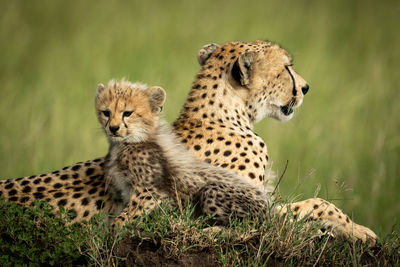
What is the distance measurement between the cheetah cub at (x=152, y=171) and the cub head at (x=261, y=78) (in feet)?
2.06

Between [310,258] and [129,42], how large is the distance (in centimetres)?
671

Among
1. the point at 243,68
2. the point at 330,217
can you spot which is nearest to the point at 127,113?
the point at 243,68

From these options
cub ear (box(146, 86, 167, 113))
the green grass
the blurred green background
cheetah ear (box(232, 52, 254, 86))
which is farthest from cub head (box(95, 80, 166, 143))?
the blurred green background

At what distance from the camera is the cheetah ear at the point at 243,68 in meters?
4.28

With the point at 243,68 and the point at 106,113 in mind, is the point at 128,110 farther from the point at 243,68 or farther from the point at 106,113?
the point at 243,68

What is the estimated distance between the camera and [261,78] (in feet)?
14.5

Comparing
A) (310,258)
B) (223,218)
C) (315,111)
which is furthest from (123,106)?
(315,111)

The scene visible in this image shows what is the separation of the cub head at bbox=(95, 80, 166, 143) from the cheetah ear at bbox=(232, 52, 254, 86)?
0.60 meters

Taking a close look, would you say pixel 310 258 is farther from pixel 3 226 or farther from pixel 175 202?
pixel 3 226

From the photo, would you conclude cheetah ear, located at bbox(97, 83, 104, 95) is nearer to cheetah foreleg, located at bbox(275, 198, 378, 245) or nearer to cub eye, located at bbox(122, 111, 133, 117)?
cub eye, located at bbox(122, 111, 133, 117)

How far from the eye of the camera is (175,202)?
3.68 metres

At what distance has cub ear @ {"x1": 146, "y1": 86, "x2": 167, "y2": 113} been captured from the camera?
397 cm

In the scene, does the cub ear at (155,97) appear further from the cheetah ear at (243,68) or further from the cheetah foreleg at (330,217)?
the cheetah foreleg at (330,217)

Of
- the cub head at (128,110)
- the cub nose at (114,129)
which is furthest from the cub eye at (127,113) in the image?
the cub nose at (114,129)
